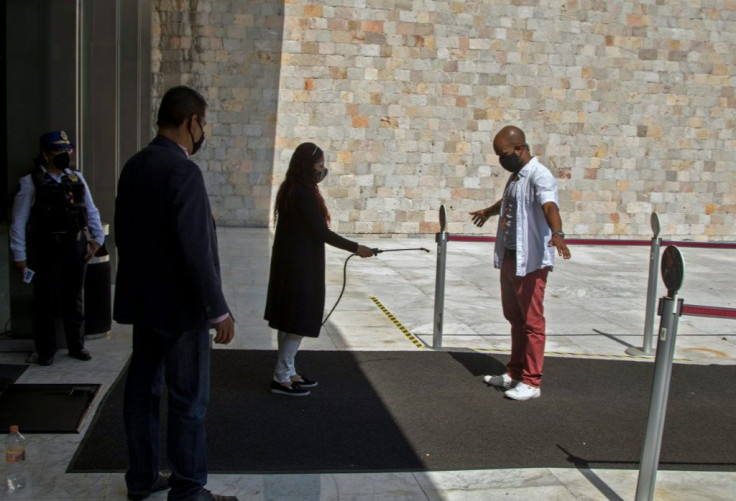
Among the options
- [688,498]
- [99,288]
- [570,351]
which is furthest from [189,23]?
[688,498]

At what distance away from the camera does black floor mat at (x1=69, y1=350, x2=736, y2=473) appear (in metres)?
4.76

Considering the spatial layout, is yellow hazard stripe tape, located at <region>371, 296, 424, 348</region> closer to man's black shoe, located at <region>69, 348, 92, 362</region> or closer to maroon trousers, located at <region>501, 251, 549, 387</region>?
maroon trousers, located at <region>501, 251, 549, 387</region>

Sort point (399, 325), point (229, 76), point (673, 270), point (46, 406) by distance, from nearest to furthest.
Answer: point (673, 270) < point (46, 406) < point (399, 325) < point (229, 76)

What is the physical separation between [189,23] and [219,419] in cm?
1157

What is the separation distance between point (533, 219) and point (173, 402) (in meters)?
3.11

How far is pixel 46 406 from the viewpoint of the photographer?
5.31 meters

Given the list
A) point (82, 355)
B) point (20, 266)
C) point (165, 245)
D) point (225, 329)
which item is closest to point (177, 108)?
point (165, 245)

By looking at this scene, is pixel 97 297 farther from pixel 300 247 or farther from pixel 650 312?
pixel 650 312

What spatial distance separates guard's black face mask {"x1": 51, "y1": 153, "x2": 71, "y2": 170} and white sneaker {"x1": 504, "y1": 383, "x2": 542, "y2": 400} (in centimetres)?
367

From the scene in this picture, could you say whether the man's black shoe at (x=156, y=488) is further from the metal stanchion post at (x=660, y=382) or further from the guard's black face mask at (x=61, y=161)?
the guard's black face mask at (x=61, y=161)

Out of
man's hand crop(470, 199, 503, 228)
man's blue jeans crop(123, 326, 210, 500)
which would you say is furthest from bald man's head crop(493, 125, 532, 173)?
man's blue jeans crop(123, 326, 210, 500)

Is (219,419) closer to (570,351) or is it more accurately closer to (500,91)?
(570,351)

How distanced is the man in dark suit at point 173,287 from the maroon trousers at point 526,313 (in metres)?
2.71

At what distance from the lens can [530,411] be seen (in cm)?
574
